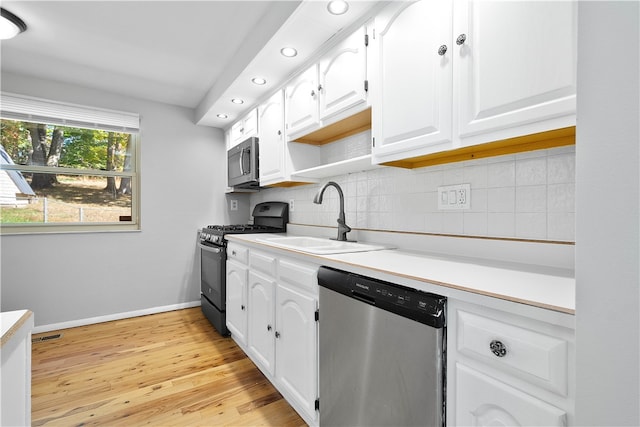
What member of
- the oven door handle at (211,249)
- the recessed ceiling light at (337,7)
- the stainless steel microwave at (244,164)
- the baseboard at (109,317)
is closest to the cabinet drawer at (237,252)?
the oven door handle at (211,249)

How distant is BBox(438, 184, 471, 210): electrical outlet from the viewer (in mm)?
1376

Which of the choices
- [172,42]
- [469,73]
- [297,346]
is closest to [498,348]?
[469,73]

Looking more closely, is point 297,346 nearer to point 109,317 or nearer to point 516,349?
point 516,349

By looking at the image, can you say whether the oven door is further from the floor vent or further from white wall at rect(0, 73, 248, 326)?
the floor vent

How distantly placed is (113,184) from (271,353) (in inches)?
102

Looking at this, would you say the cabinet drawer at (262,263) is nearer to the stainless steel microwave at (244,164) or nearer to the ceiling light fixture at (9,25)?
the stainless steel microwave at (244,164)

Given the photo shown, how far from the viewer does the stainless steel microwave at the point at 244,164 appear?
8.70 ft

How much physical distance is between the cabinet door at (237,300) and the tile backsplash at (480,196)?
0.91 meters

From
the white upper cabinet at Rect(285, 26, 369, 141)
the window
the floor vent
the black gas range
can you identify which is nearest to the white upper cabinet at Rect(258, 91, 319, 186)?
the white upper cabinet at Rect(285, 26, 369, 141)

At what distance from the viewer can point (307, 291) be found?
143cm

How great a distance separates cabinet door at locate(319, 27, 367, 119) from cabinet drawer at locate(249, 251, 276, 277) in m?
0.94

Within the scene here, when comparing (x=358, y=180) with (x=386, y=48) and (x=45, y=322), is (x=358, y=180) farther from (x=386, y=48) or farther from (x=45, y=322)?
(x=45, y=322)

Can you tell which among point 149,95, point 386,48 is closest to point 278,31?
point 386,48

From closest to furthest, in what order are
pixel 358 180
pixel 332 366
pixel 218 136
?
pixel 332 366, pixel 358 180, pixel 218 136
